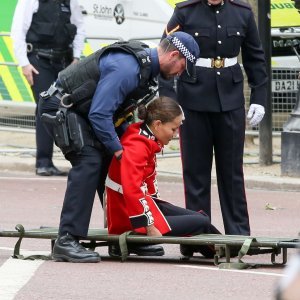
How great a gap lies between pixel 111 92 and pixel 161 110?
1.40 ft

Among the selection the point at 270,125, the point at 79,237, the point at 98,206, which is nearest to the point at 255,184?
the point at 270,125

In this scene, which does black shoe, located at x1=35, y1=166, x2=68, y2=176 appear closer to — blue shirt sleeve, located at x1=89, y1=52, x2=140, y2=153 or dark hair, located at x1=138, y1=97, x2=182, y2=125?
dark hair, located at x1=138, y1=97, x2=182, y2=125

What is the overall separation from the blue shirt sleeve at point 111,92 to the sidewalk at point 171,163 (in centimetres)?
495

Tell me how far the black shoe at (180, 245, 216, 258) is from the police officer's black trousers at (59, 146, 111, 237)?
0.73 metres

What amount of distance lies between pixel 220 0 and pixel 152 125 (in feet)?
3.54

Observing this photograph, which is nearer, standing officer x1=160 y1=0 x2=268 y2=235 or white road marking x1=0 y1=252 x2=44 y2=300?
white road marking x1=0 y1=252 x2=44 y2=300

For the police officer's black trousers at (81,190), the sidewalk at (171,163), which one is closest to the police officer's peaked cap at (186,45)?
the police officer's black trousers at (81,190)

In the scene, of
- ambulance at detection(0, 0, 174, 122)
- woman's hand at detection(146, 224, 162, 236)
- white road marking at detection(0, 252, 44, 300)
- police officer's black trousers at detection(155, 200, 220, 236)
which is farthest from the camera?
ambulance at detection(0, 0, 174, 122)

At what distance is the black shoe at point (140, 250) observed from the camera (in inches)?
307

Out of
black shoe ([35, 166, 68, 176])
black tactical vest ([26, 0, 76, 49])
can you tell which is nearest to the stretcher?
black tactical vest ([26, 0, 76, 49])

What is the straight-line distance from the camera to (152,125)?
296 inches

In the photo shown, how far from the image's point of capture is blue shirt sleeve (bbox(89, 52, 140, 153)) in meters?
7.23

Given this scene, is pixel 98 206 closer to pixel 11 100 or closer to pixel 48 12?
pixel 48 12

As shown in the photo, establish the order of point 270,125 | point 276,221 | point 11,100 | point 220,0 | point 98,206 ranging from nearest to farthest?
point 220,0 < point 276,221 < point 98,206 < point 270,125 < point 11,100
